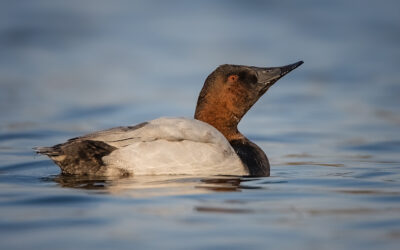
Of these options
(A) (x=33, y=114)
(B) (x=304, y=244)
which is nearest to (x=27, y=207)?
(B) (x=304, y=244)

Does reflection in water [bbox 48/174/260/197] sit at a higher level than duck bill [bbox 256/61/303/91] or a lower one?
lower

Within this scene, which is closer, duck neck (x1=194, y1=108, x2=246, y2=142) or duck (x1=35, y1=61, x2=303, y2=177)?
duck (x1=35, y1=61, x2=303, y2=177)

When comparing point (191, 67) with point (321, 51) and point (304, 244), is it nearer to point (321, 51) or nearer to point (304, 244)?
point (321, 51)

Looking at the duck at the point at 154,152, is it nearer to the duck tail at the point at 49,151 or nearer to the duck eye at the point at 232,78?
the duck tail at the point at 49,151

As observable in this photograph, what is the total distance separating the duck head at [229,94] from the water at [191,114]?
28.4 inches

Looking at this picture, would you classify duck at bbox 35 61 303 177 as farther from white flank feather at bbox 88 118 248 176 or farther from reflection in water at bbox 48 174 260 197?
reflection in water at bbox 48 174 260 197

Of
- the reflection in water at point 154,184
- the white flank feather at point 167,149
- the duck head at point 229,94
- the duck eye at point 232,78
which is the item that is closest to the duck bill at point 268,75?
the duck head at point 229,94

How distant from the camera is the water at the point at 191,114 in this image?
5.02 m

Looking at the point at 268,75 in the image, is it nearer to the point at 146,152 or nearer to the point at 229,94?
the point at 229,94

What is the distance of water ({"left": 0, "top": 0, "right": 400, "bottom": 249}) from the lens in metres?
5.02

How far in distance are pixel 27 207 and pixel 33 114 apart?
692 centimetres

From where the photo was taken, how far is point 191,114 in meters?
12.5

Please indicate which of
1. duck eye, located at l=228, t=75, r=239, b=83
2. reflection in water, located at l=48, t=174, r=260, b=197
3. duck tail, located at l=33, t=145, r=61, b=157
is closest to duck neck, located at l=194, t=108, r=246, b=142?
duck eye, located at l=228, t=75, r=239, b=83

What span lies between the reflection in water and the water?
17mm
